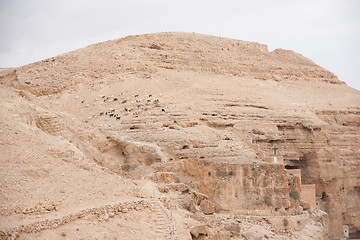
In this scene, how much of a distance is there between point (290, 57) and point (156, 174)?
26.9 metres

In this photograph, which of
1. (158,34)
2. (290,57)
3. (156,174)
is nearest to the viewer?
(156,174)

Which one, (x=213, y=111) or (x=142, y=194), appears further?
(x=213, y=111)

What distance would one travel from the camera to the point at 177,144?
72.3 ft

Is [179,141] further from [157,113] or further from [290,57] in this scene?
[290,57]

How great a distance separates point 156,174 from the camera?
62.8ft

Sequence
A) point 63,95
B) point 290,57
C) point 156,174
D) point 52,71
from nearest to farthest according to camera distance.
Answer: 1. point 156,174
2. point 63,95
3. point 52,71
4. point 290,57

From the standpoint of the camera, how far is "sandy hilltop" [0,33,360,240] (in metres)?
14.2

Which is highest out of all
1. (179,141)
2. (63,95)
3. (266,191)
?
(63,95)

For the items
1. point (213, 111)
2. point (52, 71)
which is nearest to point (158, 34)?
point (52, 71)

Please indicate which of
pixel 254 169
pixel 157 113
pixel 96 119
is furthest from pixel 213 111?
pixel 254 169

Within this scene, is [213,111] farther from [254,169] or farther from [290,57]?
[290,57]

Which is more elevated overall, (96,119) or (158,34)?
A: (158,34)

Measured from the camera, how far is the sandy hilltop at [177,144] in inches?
559

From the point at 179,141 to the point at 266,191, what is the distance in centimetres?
384
